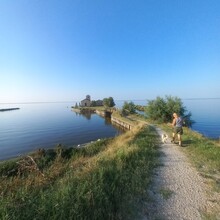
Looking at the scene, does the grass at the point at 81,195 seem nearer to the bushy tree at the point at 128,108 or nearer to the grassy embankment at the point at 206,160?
the grassy embankment at the point at 206,160

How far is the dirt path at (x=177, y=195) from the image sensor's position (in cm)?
451

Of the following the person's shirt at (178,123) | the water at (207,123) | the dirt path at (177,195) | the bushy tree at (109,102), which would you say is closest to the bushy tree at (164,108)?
the water at (207,123)

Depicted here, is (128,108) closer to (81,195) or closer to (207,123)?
(207,123)

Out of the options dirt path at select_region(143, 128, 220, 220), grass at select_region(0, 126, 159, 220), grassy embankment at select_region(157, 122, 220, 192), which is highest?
grass at select_region(0, 126, 159, 220)

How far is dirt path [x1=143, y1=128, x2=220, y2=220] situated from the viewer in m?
4.51

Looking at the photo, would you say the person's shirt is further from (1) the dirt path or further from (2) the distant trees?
(2) the distant trees

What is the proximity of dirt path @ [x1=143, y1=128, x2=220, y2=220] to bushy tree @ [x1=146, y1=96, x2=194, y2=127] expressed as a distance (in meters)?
24.7

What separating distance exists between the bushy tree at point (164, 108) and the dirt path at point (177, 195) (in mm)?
24680

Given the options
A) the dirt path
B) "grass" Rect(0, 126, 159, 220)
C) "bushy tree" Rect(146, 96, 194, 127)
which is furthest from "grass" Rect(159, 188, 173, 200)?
"bushy tree" Rect(146, 96, 194, 127)

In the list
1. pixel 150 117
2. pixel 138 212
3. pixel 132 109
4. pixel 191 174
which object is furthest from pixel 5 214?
pixel 132 109

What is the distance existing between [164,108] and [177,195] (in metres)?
28.0

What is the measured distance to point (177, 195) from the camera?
5445mm

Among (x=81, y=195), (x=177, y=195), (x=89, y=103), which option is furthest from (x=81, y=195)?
(x=89, y=103)

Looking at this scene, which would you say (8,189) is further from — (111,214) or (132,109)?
(132,109)
